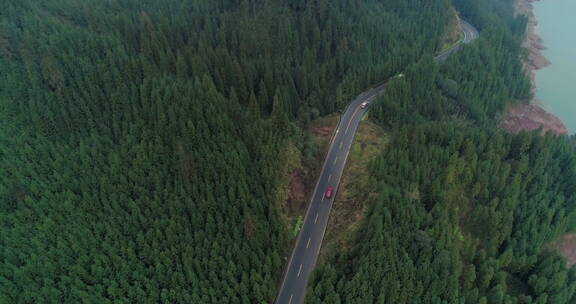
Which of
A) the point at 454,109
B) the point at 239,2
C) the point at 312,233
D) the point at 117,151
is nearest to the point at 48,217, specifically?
the point at 117,151

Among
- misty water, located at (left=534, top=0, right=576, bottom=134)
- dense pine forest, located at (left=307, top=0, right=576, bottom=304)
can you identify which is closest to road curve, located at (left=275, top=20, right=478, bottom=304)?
dense pine forest, located at (left=307, top=0, right=576, bottom=304)

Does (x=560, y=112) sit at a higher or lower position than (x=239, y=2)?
lower

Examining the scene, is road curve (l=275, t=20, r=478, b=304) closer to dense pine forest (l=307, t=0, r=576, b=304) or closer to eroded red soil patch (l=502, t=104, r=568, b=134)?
dense pine forest (l=307, t=0, r=576, b=304)

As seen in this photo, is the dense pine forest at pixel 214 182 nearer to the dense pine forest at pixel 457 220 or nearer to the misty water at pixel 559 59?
the dense pine forest at pixel 457 220

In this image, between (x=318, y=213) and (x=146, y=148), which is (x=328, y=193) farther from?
(x=146, y=148)

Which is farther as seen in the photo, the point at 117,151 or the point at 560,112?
the point at 560,112

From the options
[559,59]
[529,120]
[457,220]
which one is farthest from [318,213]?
[559,59]

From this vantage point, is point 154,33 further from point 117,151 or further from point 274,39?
point 117,151
